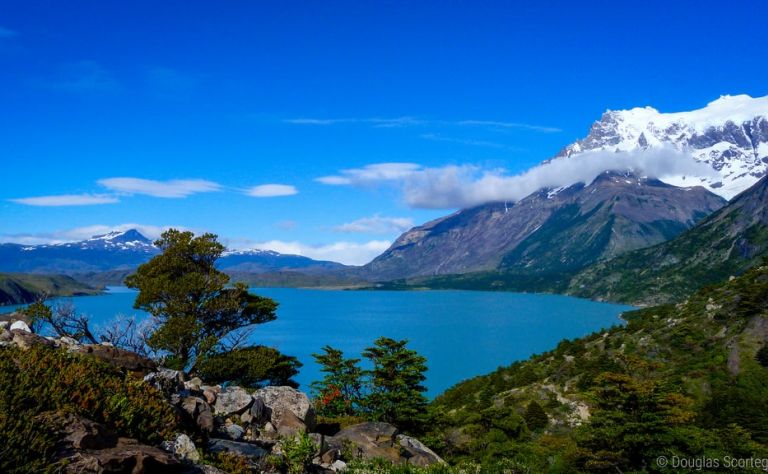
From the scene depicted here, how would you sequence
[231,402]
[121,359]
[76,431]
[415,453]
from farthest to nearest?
1. [415,453]
2. [231,402]
3. [121,359]
4. [76,431]

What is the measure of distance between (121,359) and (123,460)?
11603 mm

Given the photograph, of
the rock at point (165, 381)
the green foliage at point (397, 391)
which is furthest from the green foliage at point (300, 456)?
the green foliage at point (397, 391)

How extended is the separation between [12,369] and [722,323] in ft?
238

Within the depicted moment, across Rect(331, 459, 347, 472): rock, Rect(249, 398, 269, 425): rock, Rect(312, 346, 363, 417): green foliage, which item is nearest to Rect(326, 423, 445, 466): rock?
Rect(331, 459, 347, 472): rock

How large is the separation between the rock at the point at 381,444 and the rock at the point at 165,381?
6.79 metres

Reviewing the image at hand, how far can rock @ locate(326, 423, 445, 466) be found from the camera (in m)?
23.2

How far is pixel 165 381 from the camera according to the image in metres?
19.5

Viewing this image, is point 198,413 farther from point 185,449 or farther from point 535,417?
point 535,417

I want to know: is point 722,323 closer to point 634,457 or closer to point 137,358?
point 634,457

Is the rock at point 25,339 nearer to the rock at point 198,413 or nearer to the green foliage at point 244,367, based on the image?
the rock at point 198,413

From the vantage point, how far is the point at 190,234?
145 ft

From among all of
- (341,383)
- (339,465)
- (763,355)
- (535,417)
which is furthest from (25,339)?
(763,355)

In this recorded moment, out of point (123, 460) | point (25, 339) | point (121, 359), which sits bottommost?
point (123, 460)

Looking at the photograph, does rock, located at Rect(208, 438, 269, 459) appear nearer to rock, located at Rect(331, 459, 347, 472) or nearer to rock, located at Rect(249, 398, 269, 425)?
rock, located at Rect(331, 459, 347, 472)
